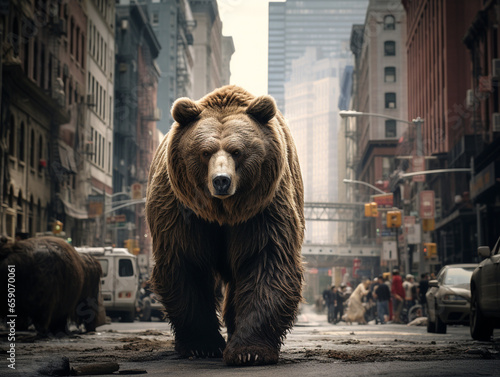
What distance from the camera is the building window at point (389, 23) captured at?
101475 mm

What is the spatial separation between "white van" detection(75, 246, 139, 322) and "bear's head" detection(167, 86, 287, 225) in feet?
64.7

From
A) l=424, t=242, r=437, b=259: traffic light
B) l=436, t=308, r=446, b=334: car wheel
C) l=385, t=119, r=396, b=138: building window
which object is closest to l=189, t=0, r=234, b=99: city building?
l=385, t=119, r=396, b=138: building window

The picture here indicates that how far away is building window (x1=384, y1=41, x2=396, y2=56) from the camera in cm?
10094

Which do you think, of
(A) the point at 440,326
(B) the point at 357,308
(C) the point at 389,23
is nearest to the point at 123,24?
(C) the point at 389,23

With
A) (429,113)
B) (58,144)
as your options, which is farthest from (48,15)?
(429,113)

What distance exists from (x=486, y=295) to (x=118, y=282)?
16.7m

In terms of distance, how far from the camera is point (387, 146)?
97.2 metres

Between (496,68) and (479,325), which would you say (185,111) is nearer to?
(479,325)

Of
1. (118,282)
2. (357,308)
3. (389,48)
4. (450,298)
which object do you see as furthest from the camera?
(389,48)

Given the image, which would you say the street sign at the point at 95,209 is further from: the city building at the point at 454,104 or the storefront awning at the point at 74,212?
the city building at the point at 454,104

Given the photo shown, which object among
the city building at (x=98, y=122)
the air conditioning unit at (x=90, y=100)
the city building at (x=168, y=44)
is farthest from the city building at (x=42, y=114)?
the city building at (x=168, y=44)

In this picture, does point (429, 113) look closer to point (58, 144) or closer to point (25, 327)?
point (58, 144)

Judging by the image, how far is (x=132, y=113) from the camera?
75.5 meters

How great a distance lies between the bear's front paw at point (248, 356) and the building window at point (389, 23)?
96055mm
